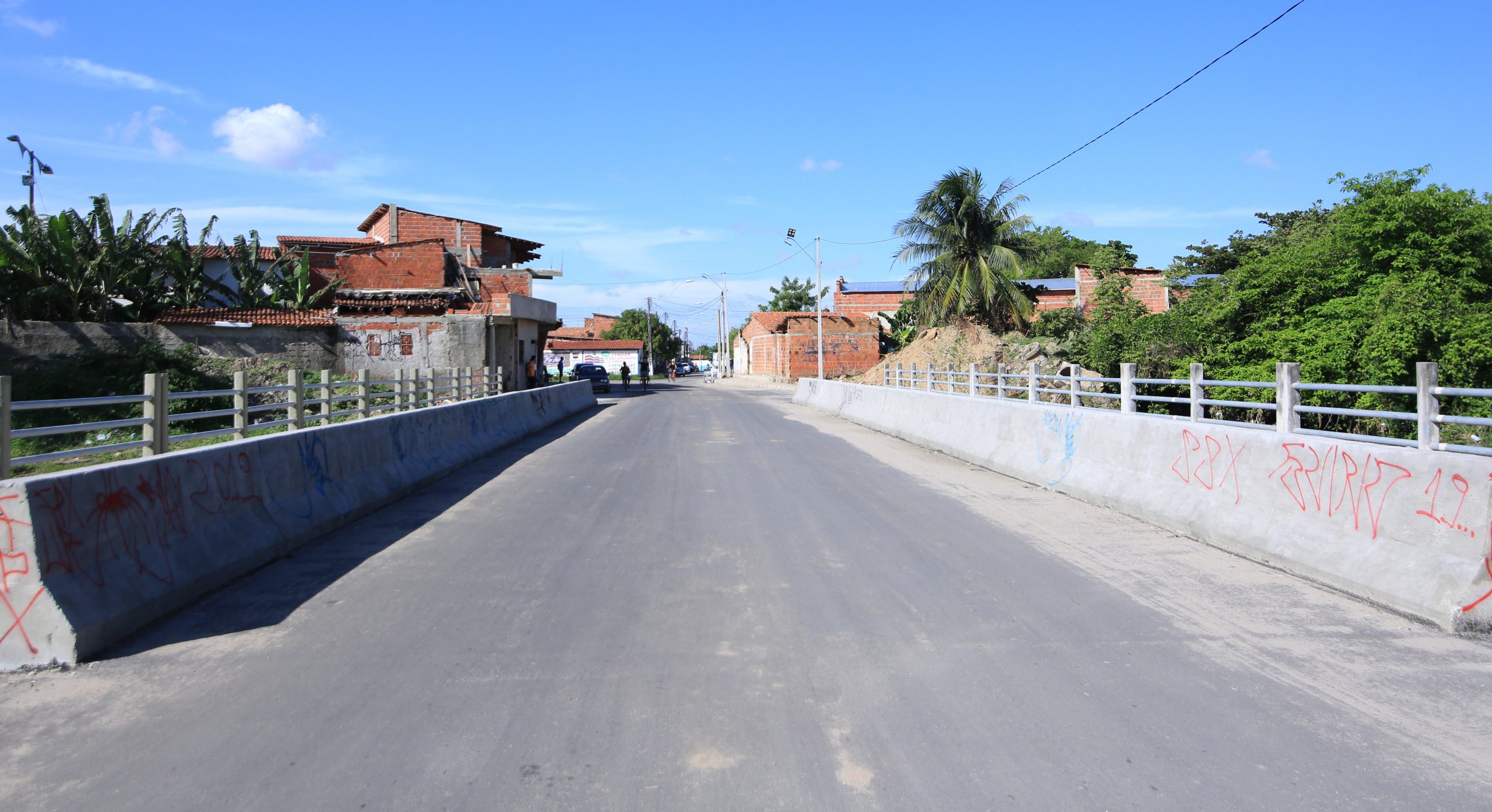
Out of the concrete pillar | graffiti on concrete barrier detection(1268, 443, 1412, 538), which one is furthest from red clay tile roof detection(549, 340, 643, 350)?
graffiti on concrete barrier detection(1268, 443, 1412, 538)

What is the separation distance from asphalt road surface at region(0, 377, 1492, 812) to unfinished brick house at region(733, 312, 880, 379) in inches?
1942

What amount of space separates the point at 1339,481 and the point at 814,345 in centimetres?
5872

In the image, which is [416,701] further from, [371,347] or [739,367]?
[739,367]

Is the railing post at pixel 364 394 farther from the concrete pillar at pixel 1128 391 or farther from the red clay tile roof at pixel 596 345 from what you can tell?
the red clay tile roof at pixel 596 345

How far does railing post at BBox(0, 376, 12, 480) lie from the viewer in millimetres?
5598

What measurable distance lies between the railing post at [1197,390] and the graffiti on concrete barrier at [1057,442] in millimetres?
1561

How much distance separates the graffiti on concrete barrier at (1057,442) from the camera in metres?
11.6

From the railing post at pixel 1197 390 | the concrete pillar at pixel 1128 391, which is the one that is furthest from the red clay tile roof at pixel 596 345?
the railing post at pixel 1197 390

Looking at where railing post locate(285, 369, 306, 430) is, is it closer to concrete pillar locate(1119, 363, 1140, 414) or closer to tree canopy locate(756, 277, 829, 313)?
concrete pillar locate(1119, 363, 1140, 414)

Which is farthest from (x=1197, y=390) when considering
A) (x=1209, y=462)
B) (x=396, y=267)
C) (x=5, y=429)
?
(x=396, y=267)

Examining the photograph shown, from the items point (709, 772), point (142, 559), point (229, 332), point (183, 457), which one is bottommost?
point (709, 772)

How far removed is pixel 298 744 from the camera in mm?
4219

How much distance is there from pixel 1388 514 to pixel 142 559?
334 inches

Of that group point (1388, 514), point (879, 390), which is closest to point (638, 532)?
point (1388, 514)
